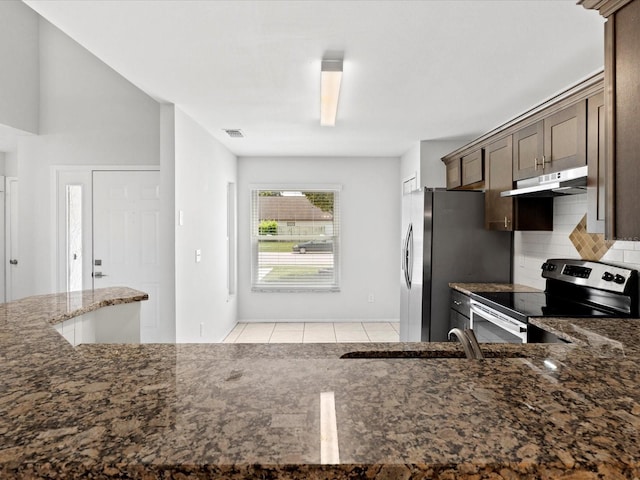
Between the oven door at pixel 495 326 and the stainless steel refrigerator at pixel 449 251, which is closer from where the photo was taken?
the oven door at pixel 495 326

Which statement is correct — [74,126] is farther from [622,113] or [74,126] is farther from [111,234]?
[622,113]

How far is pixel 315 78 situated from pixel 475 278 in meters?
2.34

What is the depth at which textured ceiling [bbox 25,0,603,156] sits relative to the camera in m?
1.95

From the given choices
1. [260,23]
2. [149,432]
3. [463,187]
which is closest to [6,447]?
[149,432]

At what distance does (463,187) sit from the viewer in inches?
181

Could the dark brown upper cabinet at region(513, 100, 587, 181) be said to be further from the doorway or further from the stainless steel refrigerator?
the doorway

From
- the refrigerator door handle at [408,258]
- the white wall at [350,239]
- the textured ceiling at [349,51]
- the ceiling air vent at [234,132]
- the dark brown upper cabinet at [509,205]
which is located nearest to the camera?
the textured ceiling at [349,51]

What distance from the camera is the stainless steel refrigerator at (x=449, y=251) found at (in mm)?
3898

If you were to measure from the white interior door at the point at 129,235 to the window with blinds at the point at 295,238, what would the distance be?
73.7 inches

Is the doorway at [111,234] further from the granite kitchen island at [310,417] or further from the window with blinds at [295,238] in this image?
the granite kitchen island at [310,417]

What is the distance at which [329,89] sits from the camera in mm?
2959

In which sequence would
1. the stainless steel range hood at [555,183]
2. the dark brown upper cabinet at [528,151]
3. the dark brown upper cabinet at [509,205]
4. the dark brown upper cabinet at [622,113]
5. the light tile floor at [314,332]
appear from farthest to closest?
1. the light tile floor at [314,332]
2. the dark brown upper cabinet at [509,205]
3. the dark brown upper cabinet at [528,151]
4. the stainless steel range hood at [555,183]
5. the dark brown upper cabinet at [622,113]

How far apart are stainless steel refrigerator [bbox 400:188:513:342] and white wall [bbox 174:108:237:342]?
2.16 metres

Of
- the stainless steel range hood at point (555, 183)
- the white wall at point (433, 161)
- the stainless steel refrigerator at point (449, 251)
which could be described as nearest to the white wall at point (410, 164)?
the white wall at point (433, 161)
